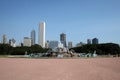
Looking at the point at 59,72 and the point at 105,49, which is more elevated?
the point at 105,49

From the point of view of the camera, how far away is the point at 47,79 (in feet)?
40.5

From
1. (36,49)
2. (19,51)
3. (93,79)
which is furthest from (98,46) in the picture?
(93,79)

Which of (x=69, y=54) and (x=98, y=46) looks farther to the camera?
(x=98, y=46)

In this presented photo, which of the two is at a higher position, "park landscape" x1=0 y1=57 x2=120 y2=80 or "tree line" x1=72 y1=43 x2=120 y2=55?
"tree line" x1=72 y1=43 x2=120 y2=55

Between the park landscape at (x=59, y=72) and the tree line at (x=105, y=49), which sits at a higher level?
the tree line at (x=105, y=49)

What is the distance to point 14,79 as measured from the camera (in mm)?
12219

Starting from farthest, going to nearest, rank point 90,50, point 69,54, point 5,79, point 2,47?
point 90,50
point 2,47
point 69,54
point 5,79

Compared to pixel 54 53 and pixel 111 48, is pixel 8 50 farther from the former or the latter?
pixel 111 48

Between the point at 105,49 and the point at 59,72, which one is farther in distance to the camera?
the point at 105,49

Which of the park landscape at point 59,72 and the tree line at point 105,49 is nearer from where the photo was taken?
the park landscape at point 59,72

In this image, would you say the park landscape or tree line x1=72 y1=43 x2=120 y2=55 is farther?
tree line x1=72 y1=43 x2=120 y2=55

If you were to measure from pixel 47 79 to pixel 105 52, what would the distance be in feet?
326

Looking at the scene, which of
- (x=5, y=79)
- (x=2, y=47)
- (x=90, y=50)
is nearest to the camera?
(x=5, y=79)

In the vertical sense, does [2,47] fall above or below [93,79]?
Answer: above
